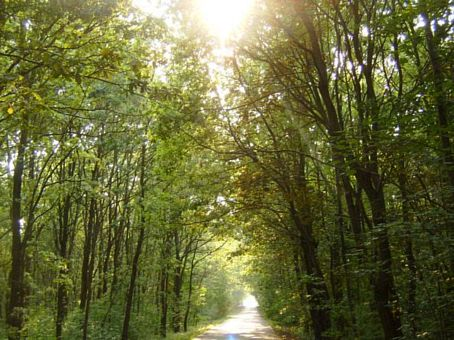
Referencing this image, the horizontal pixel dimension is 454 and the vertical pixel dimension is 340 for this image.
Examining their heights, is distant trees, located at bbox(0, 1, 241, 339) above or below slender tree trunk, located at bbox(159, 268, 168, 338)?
above

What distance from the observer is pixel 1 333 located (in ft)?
63.2

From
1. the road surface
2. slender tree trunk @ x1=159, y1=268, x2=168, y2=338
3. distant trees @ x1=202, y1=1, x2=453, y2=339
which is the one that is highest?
distant trees @ x1=202, y1=1, x2=453, y2=339

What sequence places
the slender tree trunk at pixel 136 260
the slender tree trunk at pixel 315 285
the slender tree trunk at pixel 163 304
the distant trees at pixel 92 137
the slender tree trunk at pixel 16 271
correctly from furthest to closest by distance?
the slender tree trunk at pixel 163 304
the slender tree trunk at pixel 136 260
the slender tree trunk at pixel 315 285
the slender tree trunk at pixel 16 271
the distant trees at pixel 92 137

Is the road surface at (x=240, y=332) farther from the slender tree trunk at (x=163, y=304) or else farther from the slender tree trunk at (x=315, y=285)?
the slender tree trunk at (x=315, y=285)

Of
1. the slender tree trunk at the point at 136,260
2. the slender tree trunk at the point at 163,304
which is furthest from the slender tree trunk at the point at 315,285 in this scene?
the slender tree trunk at the point at 163,304

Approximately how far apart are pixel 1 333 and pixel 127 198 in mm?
9096

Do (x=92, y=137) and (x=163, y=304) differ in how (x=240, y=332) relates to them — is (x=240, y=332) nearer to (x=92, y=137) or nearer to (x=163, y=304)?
(x=163, y=304)

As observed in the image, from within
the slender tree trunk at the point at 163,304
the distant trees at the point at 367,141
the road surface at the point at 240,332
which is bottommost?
the road surface at the point at 240,332

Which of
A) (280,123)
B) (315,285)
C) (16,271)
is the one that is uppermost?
(280,123)

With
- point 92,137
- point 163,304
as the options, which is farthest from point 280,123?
point 163,304

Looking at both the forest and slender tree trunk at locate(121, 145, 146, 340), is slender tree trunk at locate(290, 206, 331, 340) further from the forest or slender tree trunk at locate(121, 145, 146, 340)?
slender tree trunk at locate(121, 145, 146, 340)

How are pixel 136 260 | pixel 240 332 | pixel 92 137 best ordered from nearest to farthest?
pixel 92 137 < pixel 136 260 < pixel 240 332

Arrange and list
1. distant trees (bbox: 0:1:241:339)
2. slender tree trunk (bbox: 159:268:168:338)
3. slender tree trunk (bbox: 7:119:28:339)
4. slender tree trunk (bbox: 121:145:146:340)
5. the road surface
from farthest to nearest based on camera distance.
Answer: slender tree trunk (bbox: 159:268:168:338) < the road surface < slender tree trunk (bbox: 121:145:146:340) < slender tree trunk (bbox: 7:119:28:339) < distant trees (bbox: 0:1:241:339)

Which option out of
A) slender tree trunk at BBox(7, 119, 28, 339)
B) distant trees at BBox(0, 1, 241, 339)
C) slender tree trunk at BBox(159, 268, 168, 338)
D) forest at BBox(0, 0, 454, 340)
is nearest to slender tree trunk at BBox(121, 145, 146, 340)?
distant trees at BBox(0, 1, 241, 339)
